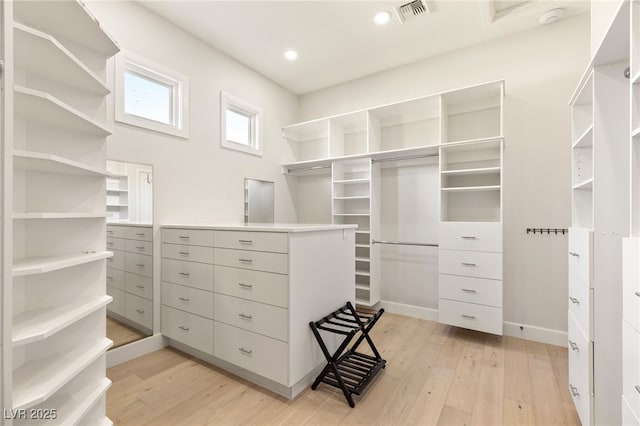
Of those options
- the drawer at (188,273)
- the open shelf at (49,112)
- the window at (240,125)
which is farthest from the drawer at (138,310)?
the window at (240,125)

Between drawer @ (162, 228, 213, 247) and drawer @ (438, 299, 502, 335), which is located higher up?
drawer @ (162, 228, 213, 247)

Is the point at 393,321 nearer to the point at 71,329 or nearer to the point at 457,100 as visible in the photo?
the point at 457,100

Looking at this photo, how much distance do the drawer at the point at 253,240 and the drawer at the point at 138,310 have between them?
99 centimetres

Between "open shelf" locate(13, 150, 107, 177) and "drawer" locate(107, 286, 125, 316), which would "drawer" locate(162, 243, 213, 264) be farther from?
"open shelf" locate(13, 150, 107, 177)

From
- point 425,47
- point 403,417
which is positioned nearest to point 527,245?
point 403,417

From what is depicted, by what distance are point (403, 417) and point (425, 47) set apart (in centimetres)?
346

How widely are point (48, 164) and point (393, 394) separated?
2.27 m

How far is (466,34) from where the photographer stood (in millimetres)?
2891

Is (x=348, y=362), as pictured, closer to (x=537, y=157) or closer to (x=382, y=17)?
(x=537, y=157)

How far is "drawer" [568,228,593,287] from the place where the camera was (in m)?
1.41

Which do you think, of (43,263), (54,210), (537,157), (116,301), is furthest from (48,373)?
(537,157)

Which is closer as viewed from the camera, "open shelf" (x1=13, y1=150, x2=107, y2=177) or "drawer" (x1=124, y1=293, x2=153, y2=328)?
"open shelf" (x1=13, y1=150, x2=107, y2=177)

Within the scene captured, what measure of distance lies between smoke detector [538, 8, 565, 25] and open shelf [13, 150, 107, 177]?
372cm

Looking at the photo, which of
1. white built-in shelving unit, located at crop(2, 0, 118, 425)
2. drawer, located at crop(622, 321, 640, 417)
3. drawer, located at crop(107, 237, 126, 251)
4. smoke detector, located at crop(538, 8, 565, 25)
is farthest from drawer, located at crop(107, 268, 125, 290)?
smoke detector, located at crop(538, 8, 565, 25)
